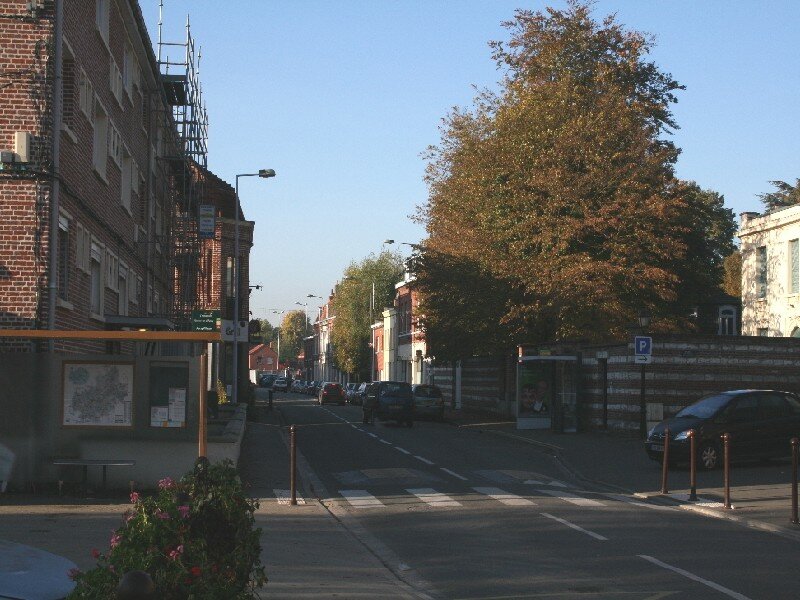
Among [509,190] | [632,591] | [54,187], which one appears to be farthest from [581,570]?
[509,190]

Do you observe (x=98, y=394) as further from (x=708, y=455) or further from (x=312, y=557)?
(x=708, y=455)

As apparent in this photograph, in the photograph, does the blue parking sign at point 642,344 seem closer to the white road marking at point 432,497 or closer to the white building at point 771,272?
the white road marking at point 432,497

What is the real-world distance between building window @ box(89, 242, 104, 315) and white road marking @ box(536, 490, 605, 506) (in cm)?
1090

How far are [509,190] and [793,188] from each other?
45098 millimetres

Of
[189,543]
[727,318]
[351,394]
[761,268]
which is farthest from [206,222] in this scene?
[351,394]

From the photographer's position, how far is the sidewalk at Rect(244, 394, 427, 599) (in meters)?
9.67

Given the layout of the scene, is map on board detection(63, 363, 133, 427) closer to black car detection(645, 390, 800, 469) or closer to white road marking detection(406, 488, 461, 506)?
white road marking detection(406, 488, 461, 506)

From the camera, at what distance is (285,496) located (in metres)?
17.7

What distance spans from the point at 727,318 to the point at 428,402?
18.5 metres

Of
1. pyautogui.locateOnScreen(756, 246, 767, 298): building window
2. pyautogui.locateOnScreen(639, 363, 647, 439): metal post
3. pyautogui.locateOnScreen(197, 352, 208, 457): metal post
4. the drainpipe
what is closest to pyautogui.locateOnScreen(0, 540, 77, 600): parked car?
pyautogui.locateOnScreen(197, 352, 208, 457): metal post

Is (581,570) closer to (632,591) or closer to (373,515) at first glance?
(632,591)

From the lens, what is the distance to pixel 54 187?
1842 cm

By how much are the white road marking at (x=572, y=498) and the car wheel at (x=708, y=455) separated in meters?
4.98

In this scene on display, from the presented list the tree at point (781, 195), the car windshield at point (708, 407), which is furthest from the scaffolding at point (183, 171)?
the tree at point (781, 195)
